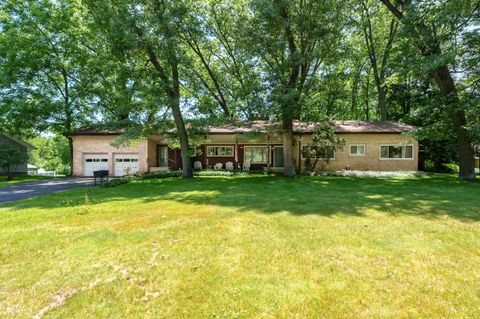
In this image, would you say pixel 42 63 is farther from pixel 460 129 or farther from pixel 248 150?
pixel 460 129

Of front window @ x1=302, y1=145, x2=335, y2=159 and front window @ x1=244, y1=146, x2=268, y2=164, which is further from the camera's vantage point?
front window @ x1=244, y1=146, x2=268, y2=164

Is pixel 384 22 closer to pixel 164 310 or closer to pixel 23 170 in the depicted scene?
pixel 164 310

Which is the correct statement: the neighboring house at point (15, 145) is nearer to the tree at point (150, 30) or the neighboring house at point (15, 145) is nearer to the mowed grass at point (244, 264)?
the tree at point (150, 30)

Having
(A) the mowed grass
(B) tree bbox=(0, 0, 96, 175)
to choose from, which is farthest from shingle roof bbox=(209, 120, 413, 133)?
(A) the mowed grass

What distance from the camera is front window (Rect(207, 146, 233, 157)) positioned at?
23703 mm

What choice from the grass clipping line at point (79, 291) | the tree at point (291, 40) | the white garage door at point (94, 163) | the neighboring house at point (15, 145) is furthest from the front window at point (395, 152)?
the neighboring house at point (15, 145)

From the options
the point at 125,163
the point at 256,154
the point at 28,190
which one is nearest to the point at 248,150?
the point at 256,154

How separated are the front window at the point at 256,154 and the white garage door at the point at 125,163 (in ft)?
30.5

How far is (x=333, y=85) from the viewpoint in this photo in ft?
56.2

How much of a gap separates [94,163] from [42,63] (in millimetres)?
9497

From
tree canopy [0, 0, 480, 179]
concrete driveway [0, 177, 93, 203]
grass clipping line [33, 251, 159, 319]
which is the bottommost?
grass clipping line [33, 251, 159, 319]

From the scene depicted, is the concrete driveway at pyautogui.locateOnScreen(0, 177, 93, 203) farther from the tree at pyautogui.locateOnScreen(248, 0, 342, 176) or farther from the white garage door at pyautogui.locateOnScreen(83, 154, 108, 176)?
the tree at pyautogui.locateOnScreen(248, 0, 342, 176)

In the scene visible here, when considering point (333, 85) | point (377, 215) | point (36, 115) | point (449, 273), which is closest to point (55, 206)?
point (377, 215)

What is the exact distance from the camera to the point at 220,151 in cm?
2375
